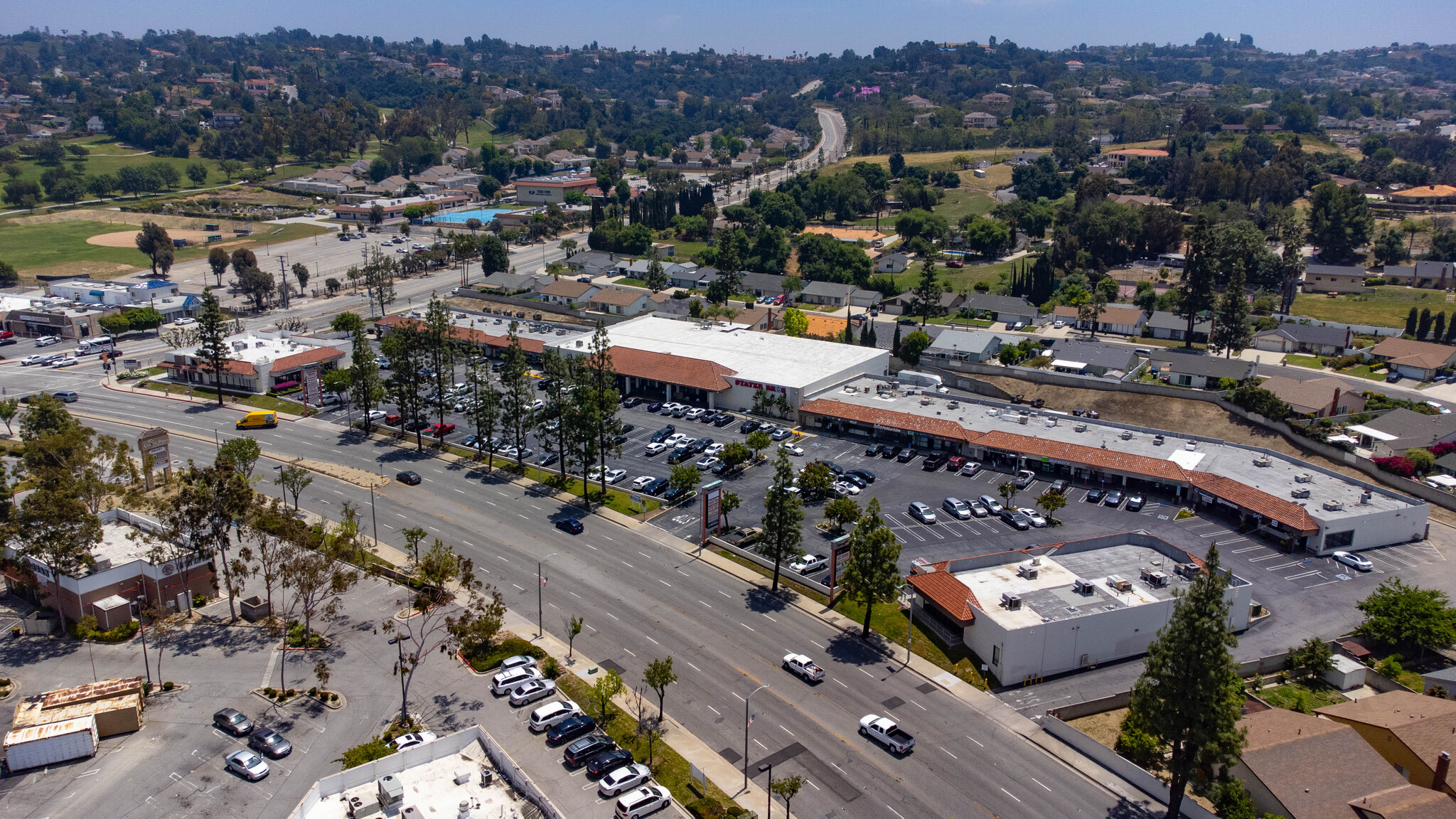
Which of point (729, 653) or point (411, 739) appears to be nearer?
point (411, 739)

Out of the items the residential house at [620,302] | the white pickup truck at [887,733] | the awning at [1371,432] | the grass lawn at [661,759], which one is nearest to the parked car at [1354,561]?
the awning at [1371,432]

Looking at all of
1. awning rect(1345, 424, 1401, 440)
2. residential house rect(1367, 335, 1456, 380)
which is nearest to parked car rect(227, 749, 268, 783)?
awning rect(1345, 424, 1401, 440)

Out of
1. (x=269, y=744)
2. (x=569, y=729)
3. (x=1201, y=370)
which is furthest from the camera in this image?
(x=1201, y=370)

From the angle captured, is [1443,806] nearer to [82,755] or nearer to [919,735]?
[919,735]

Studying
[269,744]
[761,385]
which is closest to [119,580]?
[269,744]

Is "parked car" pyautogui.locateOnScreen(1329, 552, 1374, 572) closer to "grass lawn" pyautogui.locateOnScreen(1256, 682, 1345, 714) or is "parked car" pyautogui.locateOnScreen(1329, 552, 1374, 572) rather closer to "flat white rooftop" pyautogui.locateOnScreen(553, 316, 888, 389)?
"grass lawn" pyautogui.locateOnScreen(1256, 682, 1345, 714)

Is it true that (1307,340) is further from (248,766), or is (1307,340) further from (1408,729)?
(248,766)

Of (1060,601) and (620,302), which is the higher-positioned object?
(620,302)
